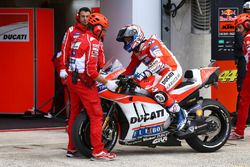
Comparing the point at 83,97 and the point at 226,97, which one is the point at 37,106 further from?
the point at 83,97

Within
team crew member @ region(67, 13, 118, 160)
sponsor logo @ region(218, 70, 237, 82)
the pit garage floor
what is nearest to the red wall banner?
the pit garage floor

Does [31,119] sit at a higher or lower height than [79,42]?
lower

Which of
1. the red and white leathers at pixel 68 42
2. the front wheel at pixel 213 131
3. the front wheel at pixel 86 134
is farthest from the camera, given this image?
the red and white leathers at pixel 68 42

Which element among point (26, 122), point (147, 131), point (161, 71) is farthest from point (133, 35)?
point (26, 122)

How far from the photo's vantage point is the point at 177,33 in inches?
494

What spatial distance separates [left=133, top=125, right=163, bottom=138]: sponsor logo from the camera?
29.1 ft

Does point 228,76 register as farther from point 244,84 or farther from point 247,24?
point 247,24

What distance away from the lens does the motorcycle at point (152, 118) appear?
8.70 metres

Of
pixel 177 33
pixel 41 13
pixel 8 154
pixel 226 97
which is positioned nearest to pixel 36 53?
pixel 41 13

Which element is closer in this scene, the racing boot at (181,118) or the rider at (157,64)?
the rider at (157,64)

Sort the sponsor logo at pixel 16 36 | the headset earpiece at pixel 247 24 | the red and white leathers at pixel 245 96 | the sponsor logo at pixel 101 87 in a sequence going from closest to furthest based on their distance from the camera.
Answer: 1. the sponsor logo at pixel 101 87
2. the red and white leathers at pixel 245 96
3. the headset earpiece at pixel 247 24
4. the sponsor logo at pixel 16 36

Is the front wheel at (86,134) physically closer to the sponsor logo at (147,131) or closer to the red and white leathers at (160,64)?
the sponsor logo at (147,131)

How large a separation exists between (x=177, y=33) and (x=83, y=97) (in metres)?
4.44

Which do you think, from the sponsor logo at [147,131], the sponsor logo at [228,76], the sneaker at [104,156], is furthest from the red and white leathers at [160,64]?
the sponsor logo at [228,76]
